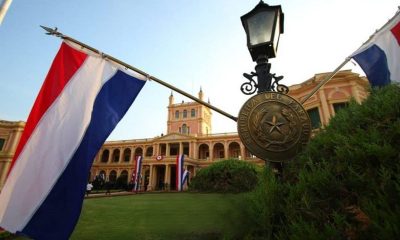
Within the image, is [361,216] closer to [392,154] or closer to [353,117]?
[392,154]

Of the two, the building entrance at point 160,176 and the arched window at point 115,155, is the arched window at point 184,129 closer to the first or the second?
the building entrance at point 160,176

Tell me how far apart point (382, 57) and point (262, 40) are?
314cm

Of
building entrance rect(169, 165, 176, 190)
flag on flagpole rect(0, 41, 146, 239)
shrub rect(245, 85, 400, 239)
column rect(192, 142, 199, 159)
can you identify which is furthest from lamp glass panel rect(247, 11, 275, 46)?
building entrance rect(169, 165, 176, 190)

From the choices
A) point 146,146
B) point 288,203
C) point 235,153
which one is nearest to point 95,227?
point 288,203

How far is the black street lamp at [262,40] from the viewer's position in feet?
9.47

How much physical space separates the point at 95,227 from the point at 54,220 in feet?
13.4

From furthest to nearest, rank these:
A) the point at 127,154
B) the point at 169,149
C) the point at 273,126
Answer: the point at 127,154 → the point at 169,149 → the point at 273,126

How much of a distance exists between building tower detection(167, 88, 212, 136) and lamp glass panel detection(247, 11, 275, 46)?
42.4 metres

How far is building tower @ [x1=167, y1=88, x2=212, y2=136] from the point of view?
151 ft

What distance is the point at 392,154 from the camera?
1265 millimetres

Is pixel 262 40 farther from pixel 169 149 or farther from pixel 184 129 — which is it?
pixel 184 129


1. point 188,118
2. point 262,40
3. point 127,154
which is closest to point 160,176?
point 127,154

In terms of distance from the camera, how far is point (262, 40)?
9.73 ft

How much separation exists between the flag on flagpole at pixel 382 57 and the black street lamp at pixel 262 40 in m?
2.36
